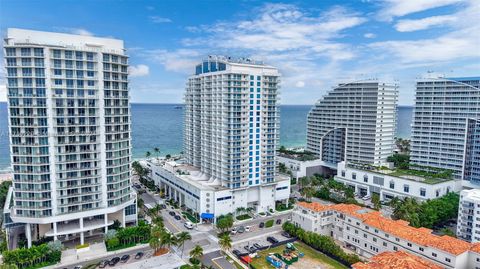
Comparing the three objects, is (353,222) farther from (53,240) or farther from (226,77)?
(53,240)

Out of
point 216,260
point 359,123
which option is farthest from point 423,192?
point 216,260

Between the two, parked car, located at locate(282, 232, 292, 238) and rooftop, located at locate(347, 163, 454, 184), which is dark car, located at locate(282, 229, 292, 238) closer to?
→ parked car, located at locate(282, 232, 292, 238)

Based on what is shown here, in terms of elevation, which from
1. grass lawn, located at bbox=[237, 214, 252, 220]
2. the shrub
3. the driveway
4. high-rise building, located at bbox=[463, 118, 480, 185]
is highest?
high-rise building, located at bbox=[463, 118, 480, 185]

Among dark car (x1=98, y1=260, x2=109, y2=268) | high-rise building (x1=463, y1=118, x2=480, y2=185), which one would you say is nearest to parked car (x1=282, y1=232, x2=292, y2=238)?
dark car (x1=98, y1=260, x2=109, y2=268)

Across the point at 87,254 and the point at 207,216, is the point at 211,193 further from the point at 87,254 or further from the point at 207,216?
the point at 87,254

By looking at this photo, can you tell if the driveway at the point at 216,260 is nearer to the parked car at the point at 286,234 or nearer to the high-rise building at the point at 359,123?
the parked car at the point at 286,234

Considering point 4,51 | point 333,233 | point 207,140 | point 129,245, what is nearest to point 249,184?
point 207,140

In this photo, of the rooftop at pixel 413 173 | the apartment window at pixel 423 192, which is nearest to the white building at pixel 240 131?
the rooftop at pixel 413 173
